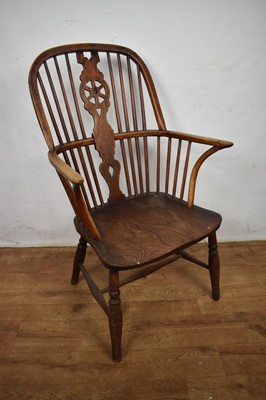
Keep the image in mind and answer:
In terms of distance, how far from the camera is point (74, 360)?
1.05 meters

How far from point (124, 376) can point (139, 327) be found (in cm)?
22

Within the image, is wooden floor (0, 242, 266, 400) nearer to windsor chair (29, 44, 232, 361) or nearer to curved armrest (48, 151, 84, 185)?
windsor chair (29, 44, 232, 361)

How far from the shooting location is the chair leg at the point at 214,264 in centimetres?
113

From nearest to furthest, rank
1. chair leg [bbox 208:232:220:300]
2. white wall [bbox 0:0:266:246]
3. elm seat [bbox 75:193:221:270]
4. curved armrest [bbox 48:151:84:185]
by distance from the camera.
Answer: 1. curved armrest [bbox 48:151:84:185]
2. elm seat [bbox 75:193:221:270]
3. chair leg [bbox 208:232:220:300]
4. white wall [bbox 0:0:266:246]

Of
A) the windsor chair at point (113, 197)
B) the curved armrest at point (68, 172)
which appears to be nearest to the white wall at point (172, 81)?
the windsor chair at point (113, 197)

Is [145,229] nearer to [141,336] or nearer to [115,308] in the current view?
[115,308]

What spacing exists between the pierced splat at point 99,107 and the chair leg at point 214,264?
49 cm

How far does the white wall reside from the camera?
4.04 ft

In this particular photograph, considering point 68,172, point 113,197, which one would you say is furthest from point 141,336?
point 68,172

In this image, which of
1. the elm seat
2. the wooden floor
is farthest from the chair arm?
the wooden floor

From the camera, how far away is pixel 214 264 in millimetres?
1185

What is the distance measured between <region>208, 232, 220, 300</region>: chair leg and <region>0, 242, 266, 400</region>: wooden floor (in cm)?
7

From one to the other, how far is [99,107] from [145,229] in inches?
22.7

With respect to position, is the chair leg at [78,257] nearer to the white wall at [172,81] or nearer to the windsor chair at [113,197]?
the windsor chair at [113,197]
